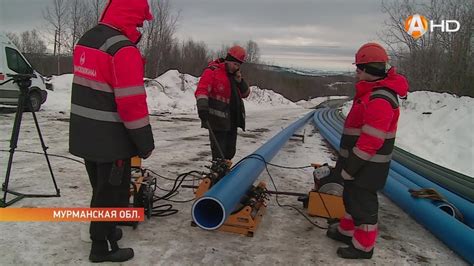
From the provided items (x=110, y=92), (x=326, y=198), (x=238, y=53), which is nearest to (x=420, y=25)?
(x=238, y=53)

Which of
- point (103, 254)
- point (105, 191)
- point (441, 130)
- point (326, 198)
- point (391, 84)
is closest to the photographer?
point (105, 191)

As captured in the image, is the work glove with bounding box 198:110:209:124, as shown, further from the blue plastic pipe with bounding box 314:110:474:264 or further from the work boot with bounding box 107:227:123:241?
the blue plastic pipe with bounding box 314:110:474:264

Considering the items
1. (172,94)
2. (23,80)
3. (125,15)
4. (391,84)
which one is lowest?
(172,94)

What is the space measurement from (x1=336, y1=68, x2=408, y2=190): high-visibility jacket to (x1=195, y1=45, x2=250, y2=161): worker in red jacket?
1838 millimetres

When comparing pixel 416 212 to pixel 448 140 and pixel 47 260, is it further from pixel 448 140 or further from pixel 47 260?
pixel 448 140

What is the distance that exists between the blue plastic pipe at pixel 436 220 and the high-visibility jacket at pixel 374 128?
933 millimetres

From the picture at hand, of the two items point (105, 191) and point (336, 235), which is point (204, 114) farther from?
point (336, 235)

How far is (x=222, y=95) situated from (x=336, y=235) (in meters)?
2.26

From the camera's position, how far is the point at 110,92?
299 centimetres

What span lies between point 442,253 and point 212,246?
7.61ft

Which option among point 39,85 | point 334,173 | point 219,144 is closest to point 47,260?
point 219,144

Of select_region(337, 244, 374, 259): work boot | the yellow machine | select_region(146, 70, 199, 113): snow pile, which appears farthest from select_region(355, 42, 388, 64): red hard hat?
select_region(146, 70, 199, 113): snow pile

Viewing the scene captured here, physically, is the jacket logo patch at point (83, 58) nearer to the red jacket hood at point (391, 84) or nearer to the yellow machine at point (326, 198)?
the red jacket hood at point (391, 84)

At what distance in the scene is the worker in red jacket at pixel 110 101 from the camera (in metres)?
2.91
